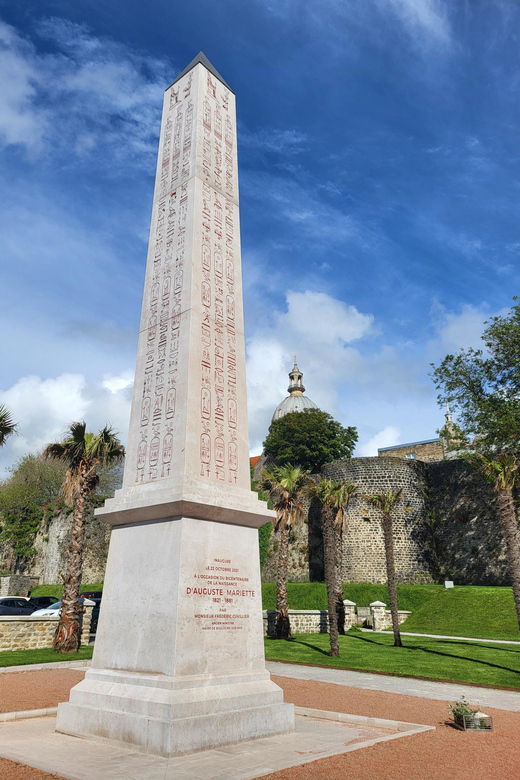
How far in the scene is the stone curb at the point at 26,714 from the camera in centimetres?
769

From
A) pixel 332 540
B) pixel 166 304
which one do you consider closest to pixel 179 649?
pixel 166 304

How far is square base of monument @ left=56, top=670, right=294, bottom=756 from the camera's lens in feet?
17.9

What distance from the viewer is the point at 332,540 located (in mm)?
19750

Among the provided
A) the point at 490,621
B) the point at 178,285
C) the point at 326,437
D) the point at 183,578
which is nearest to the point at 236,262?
the point at 178,285

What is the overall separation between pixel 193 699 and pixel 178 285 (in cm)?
514

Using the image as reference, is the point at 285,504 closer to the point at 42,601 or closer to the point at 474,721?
the point at 42,601

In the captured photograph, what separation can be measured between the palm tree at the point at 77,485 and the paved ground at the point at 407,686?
6267 millimetres

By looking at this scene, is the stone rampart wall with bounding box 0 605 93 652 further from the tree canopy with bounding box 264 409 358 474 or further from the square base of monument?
the tree canopy with bounding box 264 409 358 474

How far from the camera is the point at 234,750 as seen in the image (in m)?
5.71

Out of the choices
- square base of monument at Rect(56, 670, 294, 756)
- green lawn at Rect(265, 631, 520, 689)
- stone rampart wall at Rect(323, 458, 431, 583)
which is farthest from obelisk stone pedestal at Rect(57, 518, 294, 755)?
stone rampart wall at Rect(323, 458, 431, 583)

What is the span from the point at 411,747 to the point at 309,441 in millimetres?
47876

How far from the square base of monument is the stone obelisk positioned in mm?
15

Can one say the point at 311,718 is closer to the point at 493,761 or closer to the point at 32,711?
the point at 493,761

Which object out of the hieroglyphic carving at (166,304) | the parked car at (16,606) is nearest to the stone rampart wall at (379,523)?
the parked car at (16,606)
